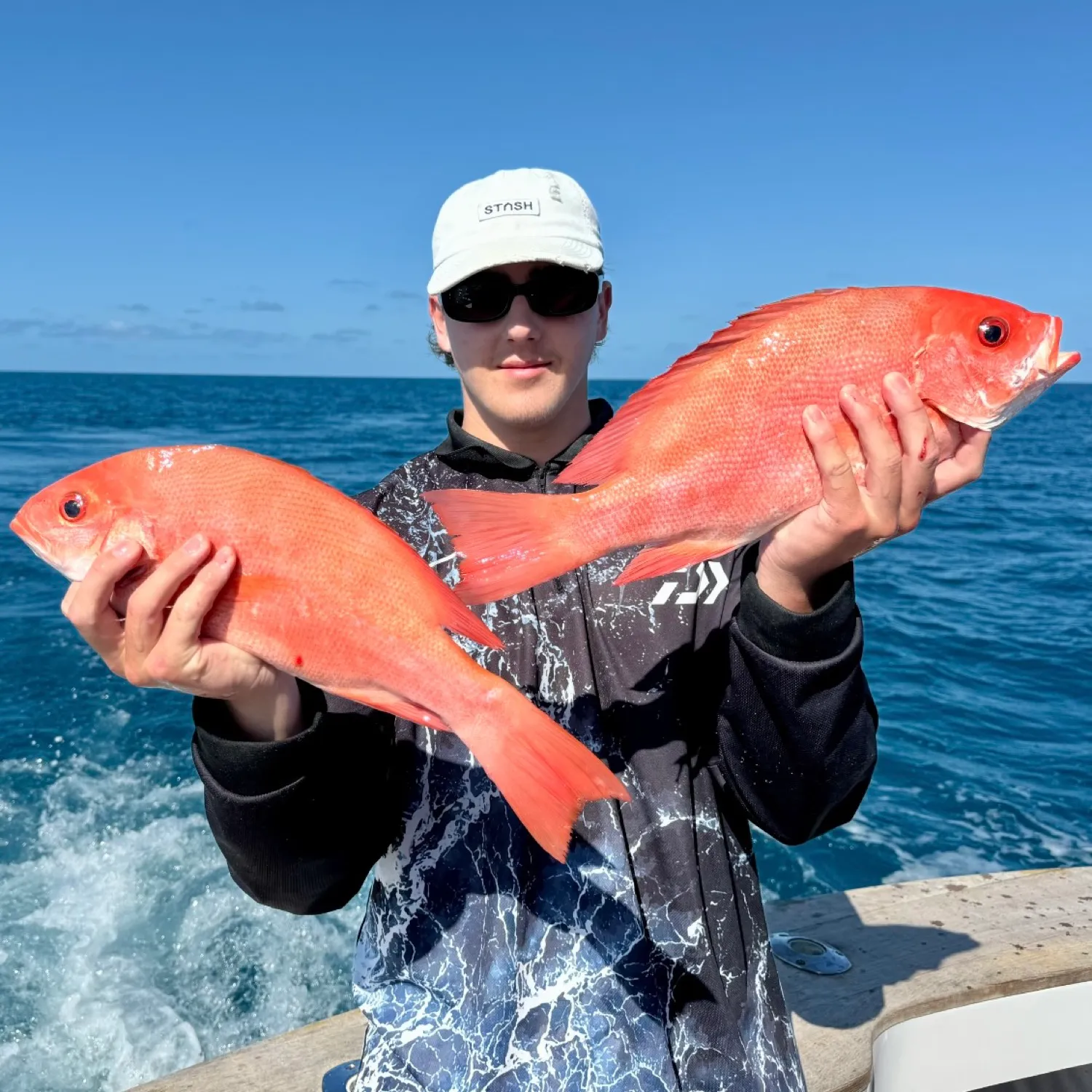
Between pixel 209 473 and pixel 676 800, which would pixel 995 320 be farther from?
pixel 209 473

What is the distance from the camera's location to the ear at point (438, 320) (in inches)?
102

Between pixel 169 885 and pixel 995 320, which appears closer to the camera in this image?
pixel 995 320

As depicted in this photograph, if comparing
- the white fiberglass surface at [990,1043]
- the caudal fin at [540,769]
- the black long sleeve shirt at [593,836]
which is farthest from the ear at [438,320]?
the white fiberglass surface at [990,1043]

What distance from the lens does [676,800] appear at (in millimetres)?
2039

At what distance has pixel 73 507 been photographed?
1.61 metres

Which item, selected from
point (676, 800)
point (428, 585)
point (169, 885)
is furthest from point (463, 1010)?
point (169, 885)

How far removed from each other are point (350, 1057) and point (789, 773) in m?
1.75

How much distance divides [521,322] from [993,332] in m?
1.12

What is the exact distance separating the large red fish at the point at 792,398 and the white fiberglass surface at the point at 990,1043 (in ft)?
6.90

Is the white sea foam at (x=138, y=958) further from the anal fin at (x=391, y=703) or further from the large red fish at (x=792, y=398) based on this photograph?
the large red fish at (x=792, y=398)

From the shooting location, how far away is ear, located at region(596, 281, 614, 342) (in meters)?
2.66

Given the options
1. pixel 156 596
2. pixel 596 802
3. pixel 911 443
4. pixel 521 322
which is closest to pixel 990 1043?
pixel 596 802

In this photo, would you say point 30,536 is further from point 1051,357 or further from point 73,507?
point 1051,357

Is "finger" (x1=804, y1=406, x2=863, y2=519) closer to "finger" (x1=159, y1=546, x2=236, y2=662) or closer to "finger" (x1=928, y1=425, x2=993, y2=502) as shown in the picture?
"finger" (x1=928, y1=425, x2=993, y2=502)
